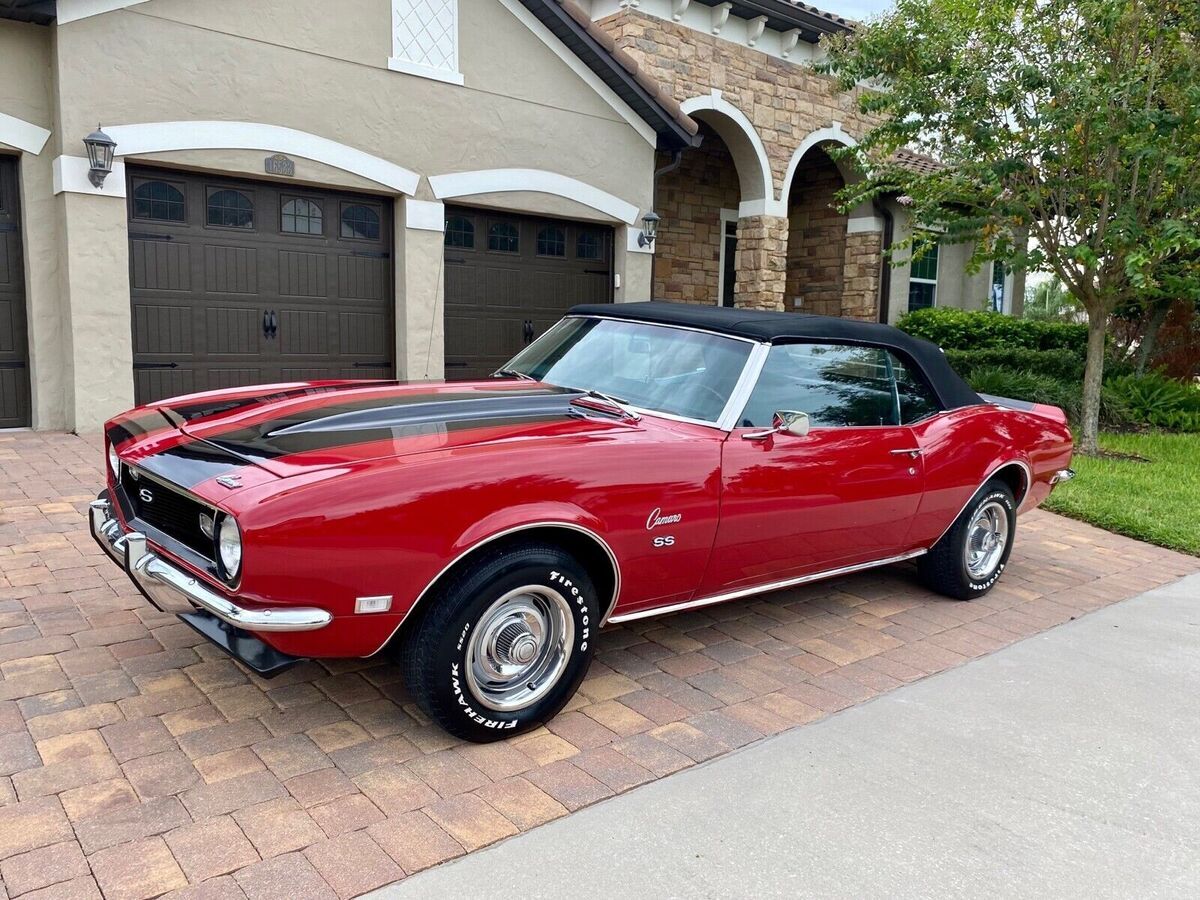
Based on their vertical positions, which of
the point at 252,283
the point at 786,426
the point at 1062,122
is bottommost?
the point at 786,426

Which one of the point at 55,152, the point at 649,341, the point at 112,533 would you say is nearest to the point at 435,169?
the point at 55,152

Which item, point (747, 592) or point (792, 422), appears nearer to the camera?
point (792, 422)

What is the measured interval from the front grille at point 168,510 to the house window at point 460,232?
24.1ft

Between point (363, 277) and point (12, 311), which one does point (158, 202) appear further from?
point (363, 277)

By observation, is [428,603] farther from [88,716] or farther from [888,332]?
[888,332]

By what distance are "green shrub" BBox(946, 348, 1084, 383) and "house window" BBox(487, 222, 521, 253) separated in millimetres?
6640

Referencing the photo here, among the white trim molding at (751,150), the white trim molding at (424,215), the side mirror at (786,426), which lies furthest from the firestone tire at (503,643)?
the white trim molding at (751,150)

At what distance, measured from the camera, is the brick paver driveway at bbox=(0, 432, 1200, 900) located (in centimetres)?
254

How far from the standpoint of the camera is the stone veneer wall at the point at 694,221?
15227mm

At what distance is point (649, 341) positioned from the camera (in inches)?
173

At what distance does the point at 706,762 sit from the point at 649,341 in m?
2.01

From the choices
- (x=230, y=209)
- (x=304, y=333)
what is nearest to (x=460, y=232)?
(x=304, y=333)

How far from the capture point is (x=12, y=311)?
8258 mm

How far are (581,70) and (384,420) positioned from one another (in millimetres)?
8837
